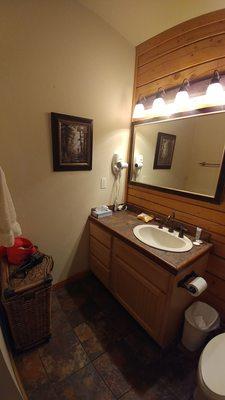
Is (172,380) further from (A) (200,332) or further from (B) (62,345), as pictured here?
(B) (62,345)

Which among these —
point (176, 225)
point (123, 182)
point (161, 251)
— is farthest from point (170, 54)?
point (161, 251)

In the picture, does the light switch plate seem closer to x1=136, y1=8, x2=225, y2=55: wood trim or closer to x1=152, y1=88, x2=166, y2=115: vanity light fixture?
x1=152, y1=88, x2=166, y2=115: vanity light fixture

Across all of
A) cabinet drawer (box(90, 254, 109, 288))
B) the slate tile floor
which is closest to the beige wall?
cabinet drawer (box(90, 254, 109, 288))

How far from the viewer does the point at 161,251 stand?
130 centimetres

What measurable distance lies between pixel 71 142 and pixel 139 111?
0.78 metres

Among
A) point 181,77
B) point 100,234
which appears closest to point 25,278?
point 100,234

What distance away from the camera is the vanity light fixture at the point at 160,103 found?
5.31 feet

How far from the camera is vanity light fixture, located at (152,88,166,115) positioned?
63.7 inches

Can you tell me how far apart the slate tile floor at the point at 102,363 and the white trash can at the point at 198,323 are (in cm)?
12

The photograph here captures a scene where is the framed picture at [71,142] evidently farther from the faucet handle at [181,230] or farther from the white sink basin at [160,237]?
the faucet handle at [181,230]

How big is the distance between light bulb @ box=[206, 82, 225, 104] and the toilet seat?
1.60 m

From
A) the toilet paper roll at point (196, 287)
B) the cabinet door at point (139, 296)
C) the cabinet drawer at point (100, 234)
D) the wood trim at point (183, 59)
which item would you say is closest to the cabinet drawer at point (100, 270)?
the cabinet door at point (139, 296)

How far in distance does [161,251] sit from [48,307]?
37.3 inches

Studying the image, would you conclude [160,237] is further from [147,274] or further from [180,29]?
[180,29]
